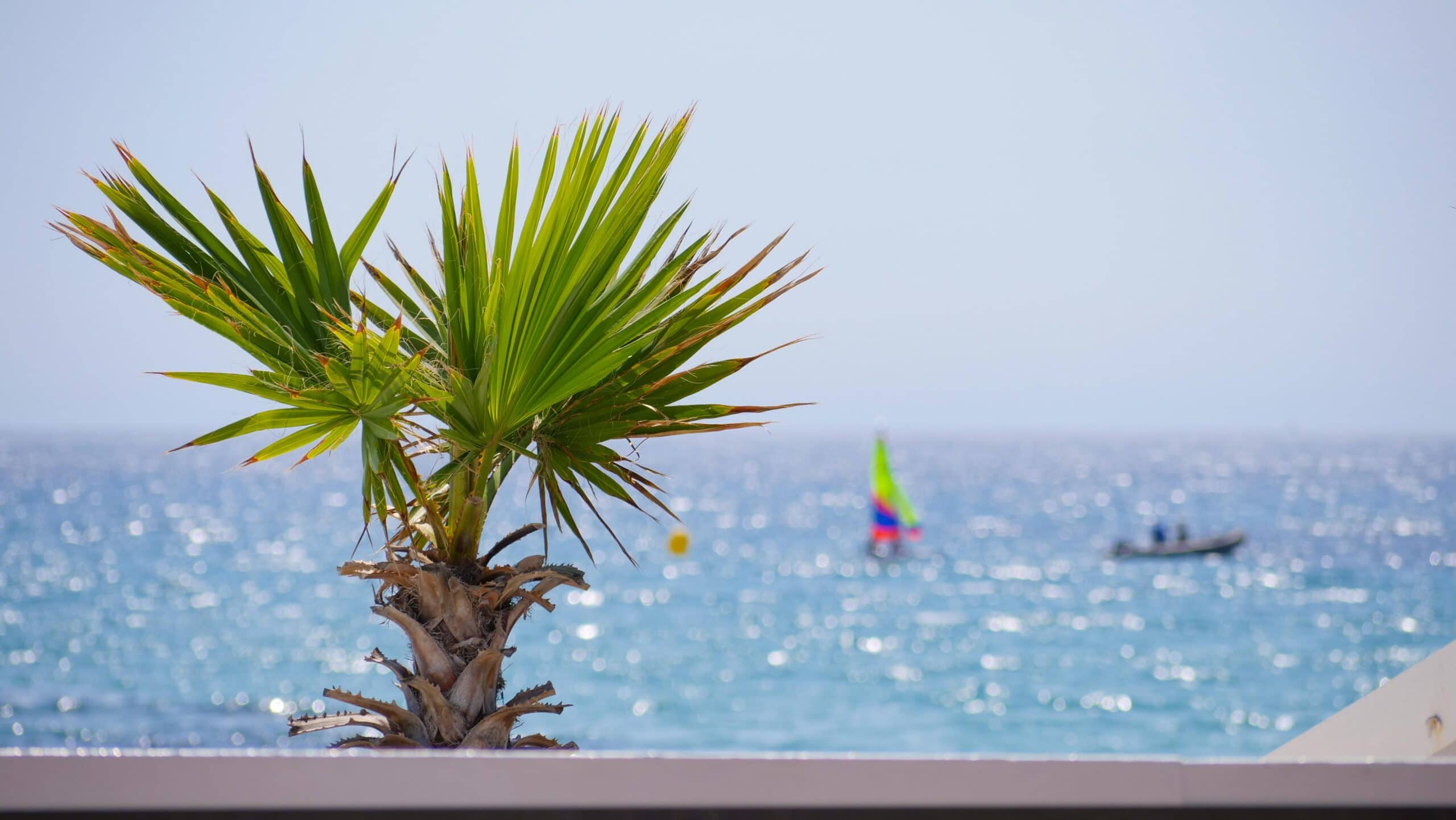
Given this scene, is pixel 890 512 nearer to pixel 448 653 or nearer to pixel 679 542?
pixel 679 542

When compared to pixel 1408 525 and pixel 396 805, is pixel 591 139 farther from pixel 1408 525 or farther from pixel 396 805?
pixel 1408 525

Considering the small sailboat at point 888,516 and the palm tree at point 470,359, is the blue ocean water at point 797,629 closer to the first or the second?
the small sailboat at point 888,516

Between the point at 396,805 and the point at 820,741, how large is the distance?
2025cm

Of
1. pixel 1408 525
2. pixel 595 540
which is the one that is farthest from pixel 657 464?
pixel 1408 525

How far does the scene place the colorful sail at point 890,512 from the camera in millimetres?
35719

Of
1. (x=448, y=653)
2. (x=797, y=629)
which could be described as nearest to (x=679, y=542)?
(x=797, y=629)

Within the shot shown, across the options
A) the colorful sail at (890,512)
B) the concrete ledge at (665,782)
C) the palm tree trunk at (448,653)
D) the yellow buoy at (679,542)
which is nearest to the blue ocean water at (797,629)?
the yellow buoy at (679,542)

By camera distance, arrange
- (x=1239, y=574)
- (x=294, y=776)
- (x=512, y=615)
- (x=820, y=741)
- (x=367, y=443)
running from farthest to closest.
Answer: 1. (x=1239, y=574)
2. (x=820, y=741)
3. (x=512, y=615)
4. (x=367, y=443)
5. (x=294, y=776)

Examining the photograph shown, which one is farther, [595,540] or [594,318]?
[595,540]

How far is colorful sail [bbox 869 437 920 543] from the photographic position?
35.7 metres

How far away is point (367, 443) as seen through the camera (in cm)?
246

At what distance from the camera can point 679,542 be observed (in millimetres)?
44281

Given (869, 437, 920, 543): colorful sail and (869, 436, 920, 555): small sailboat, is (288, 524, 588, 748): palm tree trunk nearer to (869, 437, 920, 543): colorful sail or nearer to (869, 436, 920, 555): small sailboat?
(869, 436, 920, 555): small sailboat

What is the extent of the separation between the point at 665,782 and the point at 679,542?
1716 inches
